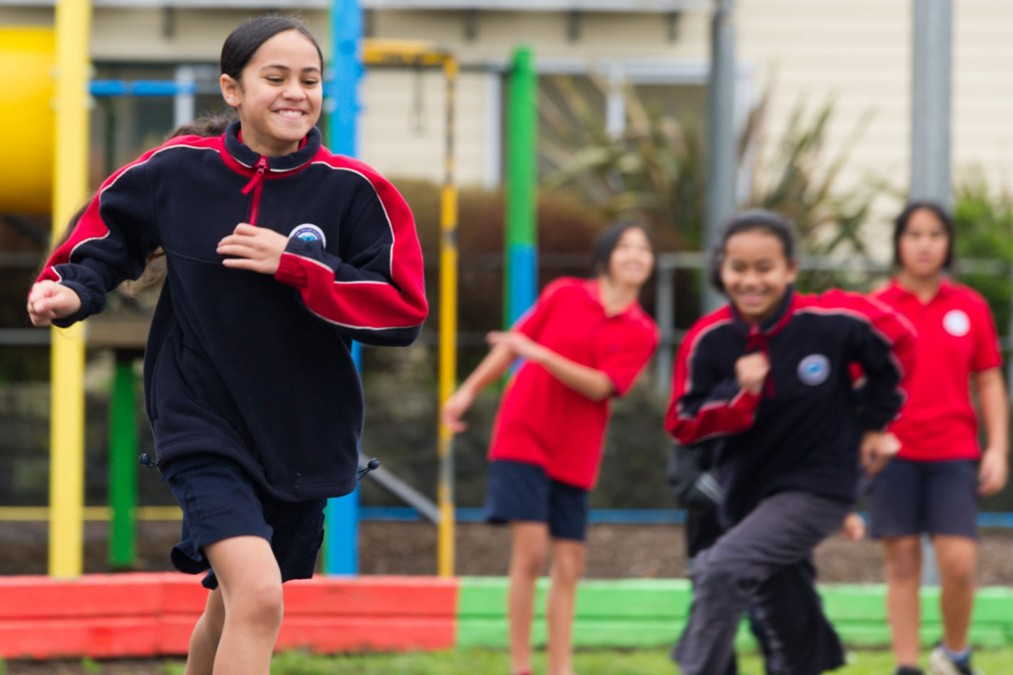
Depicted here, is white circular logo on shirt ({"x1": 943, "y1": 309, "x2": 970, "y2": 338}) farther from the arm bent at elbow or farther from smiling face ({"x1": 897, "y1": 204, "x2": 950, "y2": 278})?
the arm bent at elbow

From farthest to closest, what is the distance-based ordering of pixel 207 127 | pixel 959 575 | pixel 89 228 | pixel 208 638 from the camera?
pixel 959 575, pixel 207 127, pixel 208 638, pixel 89 228

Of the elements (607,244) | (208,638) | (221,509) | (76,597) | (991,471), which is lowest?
(76,597)

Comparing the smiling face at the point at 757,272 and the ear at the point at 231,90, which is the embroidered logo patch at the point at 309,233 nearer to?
the ear at the point at 231,90

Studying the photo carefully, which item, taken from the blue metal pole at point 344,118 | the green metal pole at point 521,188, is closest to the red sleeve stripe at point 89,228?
the blue metal pole at point 344,118

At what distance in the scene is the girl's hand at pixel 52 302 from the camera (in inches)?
143

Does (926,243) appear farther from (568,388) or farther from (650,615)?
(650,615)

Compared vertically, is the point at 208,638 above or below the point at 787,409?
below

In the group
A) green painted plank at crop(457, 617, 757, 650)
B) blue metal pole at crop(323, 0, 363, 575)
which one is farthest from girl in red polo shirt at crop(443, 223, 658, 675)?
blue metal pole at crop(323, 0, 363, 575)

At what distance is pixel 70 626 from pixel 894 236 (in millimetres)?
3433

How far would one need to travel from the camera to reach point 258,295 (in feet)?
12.5

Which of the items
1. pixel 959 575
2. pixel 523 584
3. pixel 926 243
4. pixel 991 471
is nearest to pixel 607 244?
pixel 926 243

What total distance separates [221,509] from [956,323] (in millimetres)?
3451

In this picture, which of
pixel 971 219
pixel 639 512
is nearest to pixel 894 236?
pixel 639 512

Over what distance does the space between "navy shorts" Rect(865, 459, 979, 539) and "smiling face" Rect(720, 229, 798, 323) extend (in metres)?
1.32
